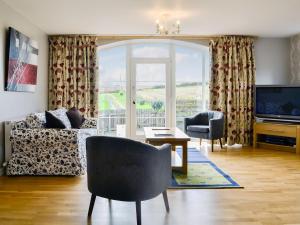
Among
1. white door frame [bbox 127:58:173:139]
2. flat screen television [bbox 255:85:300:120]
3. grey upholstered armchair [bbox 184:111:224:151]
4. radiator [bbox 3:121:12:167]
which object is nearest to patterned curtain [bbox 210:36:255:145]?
flat screen television [bbox 255:85:300:120]

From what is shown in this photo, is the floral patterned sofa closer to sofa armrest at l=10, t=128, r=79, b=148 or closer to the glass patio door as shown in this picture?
sofa armrest at l=10, t=128, r=79, b=148

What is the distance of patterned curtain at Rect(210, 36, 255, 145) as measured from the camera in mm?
6258

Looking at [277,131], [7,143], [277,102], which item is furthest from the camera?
[277,102]

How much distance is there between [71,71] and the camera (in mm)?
6180

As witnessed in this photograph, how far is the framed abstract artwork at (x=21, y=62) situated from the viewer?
4199 mm

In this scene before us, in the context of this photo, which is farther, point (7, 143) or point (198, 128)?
point (198, 128)

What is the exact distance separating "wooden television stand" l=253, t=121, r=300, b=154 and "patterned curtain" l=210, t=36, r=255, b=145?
0.93ft

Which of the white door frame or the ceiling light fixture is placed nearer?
the ceiling light fixture

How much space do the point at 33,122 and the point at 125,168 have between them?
2.37 m

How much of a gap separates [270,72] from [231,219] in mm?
4728

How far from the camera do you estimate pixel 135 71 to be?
21.7ft

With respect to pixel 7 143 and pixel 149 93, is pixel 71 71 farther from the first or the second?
pixel 7 143

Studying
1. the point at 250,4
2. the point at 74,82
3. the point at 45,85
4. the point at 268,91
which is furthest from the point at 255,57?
the point at 45,85

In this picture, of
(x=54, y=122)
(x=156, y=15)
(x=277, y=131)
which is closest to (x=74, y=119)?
(x=54, y=122)
